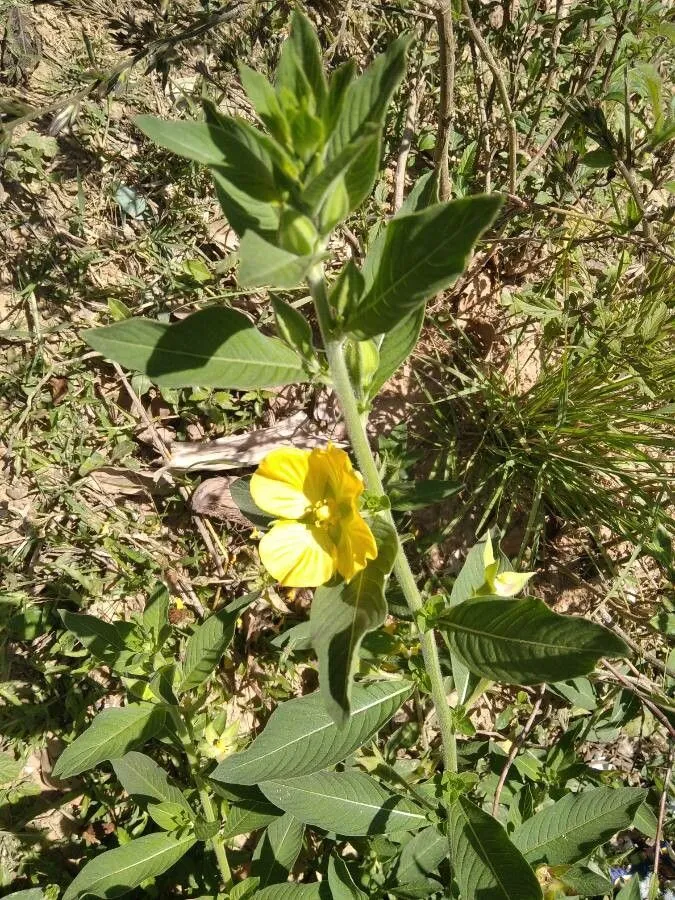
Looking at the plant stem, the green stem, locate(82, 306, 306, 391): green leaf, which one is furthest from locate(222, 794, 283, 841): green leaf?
locate(82, 306, 306, 391): green leaf

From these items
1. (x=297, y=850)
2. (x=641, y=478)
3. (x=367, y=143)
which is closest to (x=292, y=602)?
(x=297, y=850)

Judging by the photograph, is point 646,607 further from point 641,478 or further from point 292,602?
point 292,602

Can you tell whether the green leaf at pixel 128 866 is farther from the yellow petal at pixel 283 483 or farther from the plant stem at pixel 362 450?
the yellow petal at pixel 283 483

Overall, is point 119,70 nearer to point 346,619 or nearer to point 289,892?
point 346,619

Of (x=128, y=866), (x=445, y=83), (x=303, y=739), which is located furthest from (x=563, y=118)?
(x=128, y=866)

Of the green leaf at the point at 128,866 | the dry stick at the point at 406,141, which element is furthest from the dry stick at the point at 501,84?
the green leaf at the point at 128,866

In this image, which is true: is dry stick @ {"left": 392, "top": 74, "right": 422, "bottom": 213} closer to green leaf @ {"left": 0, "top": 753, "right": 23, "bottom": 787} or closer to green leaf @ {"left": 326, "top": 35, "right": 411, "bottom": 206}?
green leaf @ {"left": 326, "top": 35, "right": 411, "bottom": 206}
